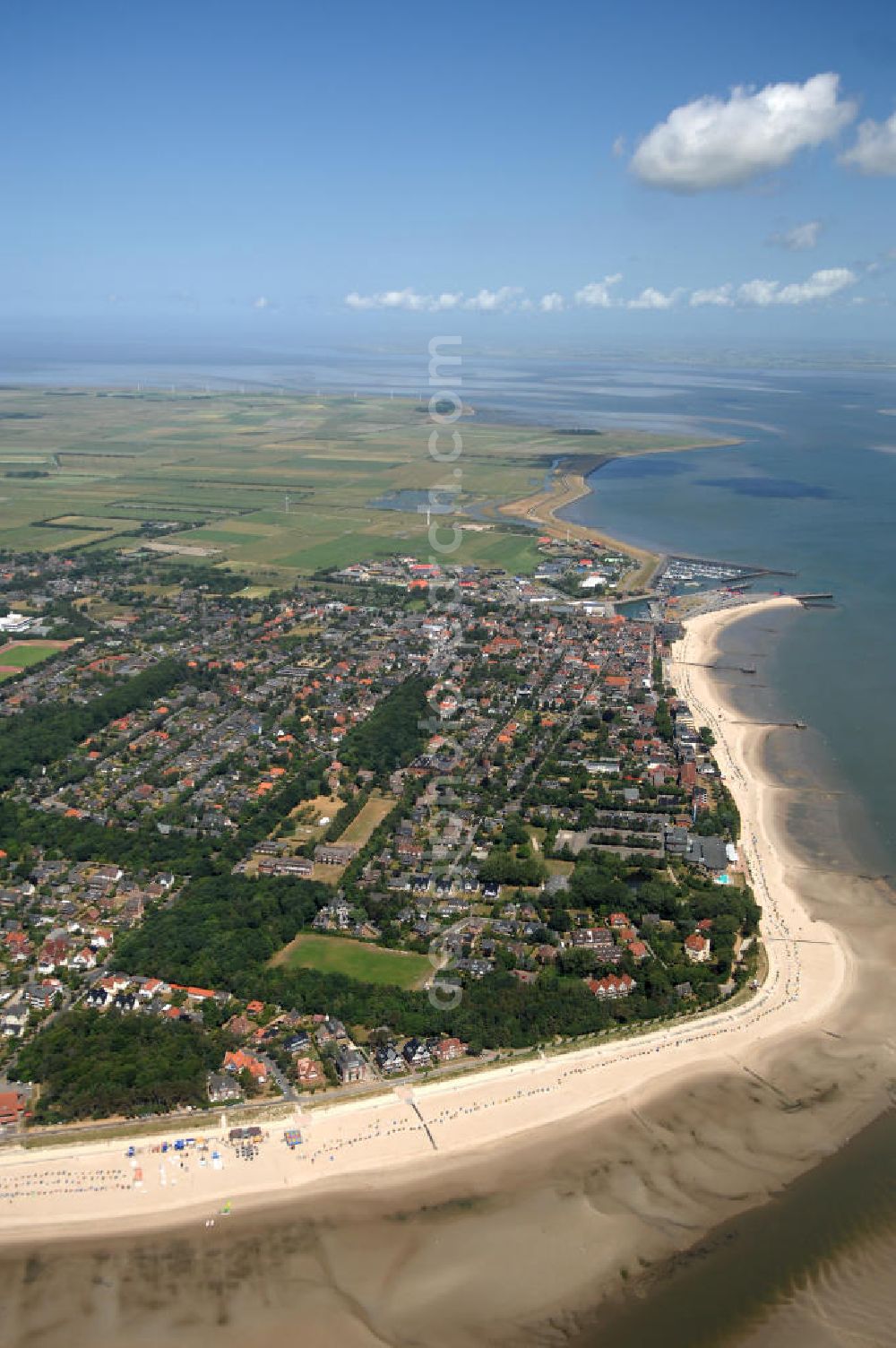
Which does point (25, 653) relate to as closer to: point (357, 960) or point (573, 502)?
point (357, 960)

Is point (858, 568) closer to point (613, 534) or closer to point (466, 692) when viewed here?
point (613, 534)

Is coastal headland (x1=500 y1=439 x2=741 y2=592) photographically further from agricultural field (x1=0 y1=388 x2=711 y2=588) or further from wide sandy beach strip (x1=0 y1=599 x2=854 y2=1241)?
wide sandy beach strip (x1=0 y1=599 x2=854 y2=1241)

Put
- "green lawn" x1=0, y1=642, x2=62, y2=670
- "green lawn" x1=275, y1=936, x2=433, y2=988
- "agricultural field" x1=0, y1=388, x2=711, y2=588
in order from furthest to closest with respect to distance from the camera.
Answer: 1. "agricultural field" x1=0, y1=388, x2=711, y2=588
2. "green lawn" x1=0, y1=642, x2=62, y2=670
3. "green lawn" x1=275, y1=936, x2=433, y2=988

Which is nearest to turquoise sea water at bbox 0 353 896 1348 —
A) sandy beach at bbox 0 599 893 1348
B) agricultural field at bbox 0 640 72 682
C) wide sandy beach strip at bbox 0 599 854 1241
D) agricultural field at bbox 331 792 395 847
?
sandy beach at bbox 0 599 893 1348

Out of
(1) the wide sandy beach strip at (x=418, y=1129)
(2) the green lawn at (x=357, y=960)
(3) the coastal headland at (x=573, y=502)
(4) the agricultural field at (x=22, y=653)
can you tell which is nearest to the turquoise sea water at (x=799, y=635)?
(3) the coastal headland at (x=573, y=502)

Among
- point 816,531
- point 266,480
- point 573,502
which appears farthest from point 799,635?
point 266,480

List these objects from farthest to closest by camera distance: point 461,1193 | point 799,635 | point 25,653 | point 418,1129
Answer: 1. point 799,635
2. point 25,653
3. point 418,1129
4. point 461,1193
